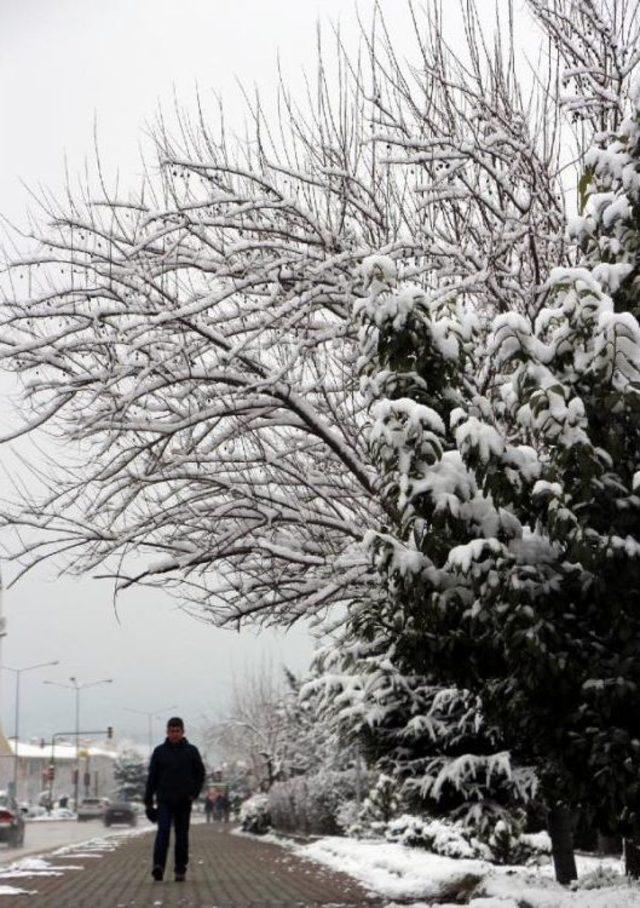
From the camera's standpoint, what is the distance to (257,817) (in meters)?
34.3

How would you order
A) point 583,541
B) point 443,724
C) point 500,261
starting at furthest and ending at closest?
point 443,724
point 500,261
point 583,541

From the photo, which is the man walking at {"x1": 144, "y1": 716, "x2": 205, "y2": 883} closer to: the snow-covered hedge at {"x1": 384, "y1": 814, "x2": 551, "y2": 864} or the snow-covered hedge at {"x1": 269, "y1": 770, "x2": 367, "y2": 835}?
the snow-covered hedge at {"x1": 384, "y1": 814, "x2": 551, "y2": 864}

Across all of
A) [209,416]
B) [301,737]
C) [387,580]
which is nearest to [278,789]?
[301,737]

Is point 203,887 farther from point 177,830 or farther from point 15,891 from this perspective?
point 15,891

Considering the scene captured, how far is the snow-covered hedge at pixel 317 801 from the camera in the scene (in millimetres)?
28031

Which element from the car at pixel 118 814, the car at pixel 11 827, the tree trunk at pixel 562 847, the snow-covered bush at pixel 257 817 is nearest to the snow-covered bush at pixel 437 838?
the tree trunk at pixel 562 847

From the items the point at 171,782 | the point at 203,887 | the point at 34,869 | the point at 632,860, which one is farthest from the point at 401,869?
the point at 632,860

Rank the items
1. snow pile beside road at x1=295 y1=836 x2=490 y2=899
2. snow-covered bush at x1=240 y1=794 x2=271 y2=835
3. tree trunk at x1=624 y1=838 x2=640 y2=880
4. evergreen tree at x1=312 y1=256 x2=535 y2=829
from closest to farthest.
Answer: evergreen tree at x1=312 y1=256 x2=535 y2=829
tree trunk at x1=624 y1=838 x2=640 y2=880
snow pile beside road at x1=295 y1=836 x2=490 y2=899
snow-covered bush at x1=240 y1=794 x2=271 y2=835

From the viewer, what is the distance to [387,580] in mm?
7168

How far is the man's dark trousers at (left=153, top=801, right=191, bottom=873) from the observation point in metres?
12.9

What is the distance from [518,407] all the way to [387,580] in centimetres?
124

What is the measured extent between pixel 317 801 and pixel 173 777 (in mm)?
16106

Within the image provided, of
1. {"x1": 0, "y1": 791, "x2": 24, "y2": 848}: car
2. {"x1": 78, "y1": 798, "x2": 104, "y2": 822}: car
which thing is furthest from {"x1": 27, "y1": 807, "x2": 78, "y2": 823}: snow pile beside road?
{"x1": 0, "y1": 791, "x2": 24, "y2": 848}: car

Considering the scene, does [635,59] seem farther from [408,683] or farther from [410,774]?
[410,774]
